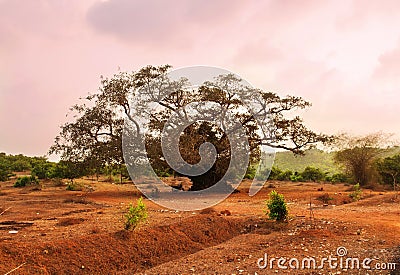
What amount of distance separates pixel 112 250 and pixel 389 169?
22.7 metres

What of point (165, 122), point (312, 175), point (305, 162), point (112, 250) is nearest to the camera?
point (112, 250)

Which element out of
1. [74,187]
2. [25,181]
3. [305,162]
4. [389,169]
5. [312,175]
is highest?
[305,162]

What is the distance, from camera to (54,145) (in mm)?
20156

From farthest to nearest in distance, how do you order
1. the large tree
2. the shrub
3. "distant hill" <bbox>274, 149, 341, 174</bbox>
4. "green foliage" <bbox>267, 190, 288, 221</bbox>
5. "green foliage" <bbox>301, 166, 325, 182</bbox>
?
"distant hill" <bbox>274, 149, 341, 174</bbox>
the shrub
"green foliage" <bbox>301, 166, 325, 182</bbox>
the large tree
"green foliage" <bbox>267, 190, 288, 221</bbox>

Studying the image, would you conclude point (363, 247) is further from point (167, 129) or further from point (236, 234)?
point (167, 129)

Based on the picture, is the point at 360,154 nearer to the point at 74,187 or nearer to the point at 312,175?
the point at 312,175

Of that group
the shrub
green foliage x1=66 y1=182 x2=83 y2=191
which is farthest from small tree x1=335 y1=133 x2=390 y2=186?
Result: green foliage x1=66 y1=182 x2=83 y2=191

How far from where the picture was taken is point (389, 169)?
24734 millimetres

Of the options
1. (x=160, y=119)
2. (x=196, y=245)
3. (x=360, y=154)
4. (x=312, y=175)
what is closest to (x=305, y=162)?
(x=312, y=175)

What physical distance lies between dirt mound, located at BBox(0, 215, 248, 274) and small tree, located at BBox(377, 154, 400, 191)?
19.7 m

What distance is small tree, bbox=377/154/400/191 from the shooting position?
2444 centimetres

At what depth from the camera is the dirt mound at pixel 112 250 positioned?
19.6ft

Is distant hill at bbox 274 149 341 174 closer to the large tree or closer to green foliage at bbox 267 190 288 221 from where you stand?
the large tree

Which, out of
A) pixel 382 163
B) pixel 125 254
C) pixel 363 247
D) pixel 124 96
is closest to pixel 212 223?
pixel 125 254
